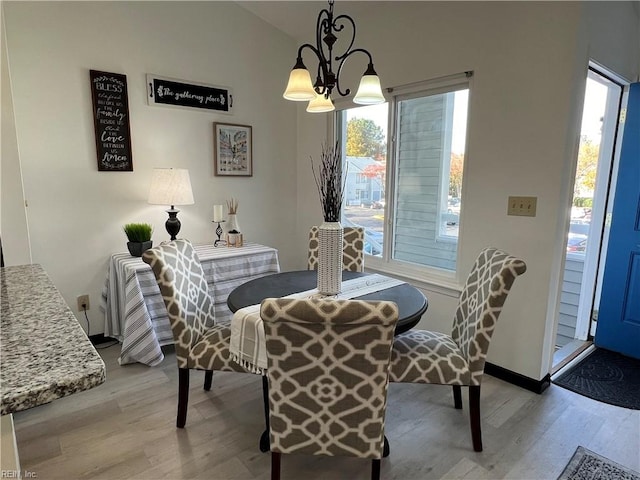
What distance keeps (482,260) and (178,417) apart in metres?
1.81

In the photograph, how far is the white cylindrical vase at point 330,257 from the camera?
6.04ft

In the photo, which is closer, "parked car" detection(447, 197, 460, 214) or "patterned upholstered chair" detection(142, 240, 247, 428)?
"patterned upholstered chair" detection(142, 240, 247, 428)

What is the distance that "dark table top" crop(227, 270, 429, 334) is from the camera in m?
1.70

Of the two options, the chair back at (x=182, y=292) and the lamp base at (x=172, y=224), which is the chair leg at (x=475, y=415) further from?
the lamp base at (x=172, y=224)

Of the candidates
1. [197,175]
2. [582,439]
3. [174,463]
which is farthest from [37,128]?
[582,439]

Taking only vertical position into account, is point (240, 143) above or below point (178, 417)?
above

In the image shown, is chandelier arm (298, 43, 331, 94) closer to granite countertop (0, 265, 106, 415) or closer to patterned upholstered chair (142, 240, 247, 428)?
patterned upholstered chair (142, 240, 247, 428)

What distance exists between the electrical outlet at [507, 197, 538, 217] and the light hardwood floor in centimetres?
111

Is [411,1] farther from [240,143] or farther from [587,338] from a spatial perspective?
[587,338]

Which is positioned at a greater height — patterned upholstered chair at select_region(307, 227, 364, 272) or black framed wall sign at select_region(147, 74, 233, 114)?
black framed wall sign at select_region(147, 74, 233, 114)

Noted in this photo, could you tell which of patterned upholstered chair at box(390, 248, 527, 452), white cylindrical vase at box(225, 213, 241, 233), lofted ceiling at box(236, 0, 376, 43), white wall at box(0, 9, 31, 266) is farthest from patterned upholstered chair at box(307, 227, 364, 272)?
lofted ceiling at box(236, 0, 376, 43)

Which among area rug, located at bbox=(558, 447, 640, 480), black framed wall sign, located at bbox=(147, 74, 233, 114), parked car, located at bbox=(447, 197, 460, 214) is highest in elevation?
black framed wall sign, located at bbox=(147, 74, 233, 114)

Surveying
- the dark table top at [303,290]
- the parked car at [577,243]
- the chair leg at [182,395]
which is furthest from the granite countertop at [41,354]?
the parked car at [577,243]

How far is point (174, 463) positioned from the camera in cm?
172
